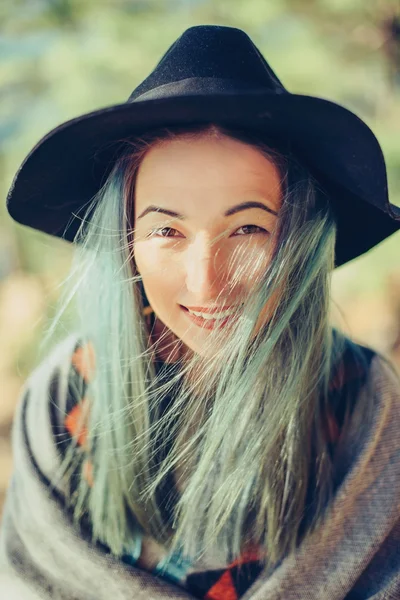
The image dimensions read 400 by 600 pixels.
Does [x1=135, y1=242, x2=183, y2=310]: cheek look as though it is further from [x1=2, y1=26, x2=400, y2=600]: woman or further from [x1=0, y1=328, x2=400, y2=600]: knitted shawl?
[x1=0, y1=328, x2=400, y2=600]: knitted shawl

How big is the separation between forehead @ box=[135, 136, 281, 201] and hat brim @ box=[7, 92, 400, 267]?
35 mm

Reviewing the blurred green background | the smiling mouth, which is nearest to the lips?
the smiling mouth

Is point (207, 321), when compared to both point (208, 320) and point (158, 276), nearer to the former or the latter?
point (208, 320)

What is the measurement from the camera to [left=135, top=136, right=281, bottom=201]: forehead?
78cm

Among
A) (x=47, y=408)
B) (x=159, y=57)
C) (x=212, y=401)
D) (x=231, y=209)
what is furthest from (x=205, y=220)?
(x=159, y=57)

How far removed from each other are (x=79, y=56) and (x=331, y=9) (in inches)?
49.4

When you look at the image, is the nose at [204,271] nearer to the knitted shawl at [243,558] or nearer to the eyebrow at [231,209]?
the eyebrow at [231,209]

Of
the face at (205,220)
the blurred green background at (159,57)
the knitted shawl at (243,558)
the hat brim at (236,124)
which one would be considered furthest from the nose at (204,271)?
the blurred green background at (159,57)

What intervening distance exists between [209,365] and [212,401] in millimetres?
82

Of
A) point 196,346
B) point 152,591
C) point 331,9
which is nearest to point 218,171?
point 196,346

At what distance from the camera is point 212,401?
910 millimetres

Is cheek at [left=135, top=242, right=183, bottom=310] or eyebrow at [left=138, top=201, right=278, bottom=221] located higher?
eyebrow at [left=138, top=201, right=278, bottom=221]

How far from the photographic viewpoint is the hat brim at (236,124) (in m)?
0.72

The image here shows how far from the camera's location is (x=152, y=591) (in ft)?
2.95
